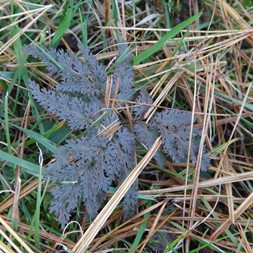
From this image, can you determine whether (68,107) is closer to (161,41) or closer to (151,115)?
(151,115)

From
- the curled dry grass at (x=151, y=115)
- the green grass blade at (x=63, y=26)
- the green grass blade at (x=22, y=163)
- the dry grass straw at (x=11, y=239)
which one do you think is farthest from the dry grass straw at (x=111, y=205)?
the green grass blade at (x=63, y=26)

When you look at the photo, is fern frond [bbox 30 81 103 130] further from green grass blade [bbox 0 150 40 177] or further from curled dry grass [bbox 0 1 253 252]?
green grass blade [bbox 0 150 40 177]

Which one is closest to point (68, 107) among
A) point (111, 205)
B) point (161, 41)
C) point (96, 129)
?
point (96, 129)

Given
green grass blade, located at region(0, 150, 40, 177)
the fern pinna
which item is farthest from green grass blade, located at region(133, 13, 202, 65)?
green grass blade, located at region(0, 150, 40, 177)

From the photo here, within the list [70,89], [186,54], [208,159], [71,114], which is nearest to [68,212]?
[71,114]

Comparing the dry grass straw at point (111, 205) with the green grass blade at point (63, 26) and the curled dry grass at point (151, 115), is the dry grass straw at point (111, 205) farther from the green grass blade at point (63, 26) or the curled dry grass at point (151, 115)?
the green grass blade at point (63, 26)
